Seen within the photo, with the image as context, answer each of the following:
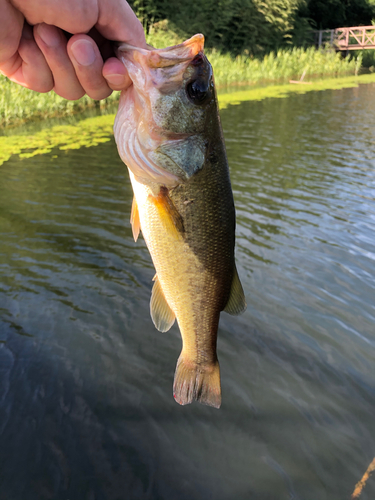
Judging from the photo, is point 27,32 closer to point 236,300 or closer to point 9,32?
point 9,32

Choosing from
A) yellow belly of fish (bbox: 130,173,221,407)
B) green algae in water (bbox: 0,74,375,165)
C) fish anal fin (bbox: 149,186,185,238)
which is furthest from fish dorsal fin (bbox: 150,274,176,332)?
green algae in water (bbox: 0,74,375,165)

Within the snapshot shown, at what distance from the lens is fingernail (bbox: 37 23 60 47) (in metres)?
1.60

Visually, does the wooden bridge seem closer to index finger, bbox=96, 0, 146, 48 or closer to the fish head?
index finger, bbox=96, 0, 146, 48

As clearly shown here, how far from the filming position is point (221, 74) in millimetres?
19016

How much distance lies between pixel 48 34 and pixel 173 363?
2796 mm

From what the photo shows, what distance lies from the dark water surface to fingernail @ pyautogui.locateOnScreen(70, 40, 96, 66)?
2.55 metres

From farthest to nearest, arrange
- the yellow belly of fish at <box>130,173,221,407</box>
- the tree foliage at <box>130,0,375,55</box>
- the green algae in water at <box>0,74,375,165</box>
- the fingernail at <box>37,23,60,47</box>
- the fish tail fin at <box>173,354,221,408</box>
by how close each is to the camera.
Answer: the tree foliage at <box>130,0,375,55</box> → the green algae in water at <box>0,74,375,165</box> → the fish tail fin at <box>173,354,221,408</box> → the yellow belly of fish at <box>130,173,221,407</box> → the fingernail at <box>37,23,60,47</box>

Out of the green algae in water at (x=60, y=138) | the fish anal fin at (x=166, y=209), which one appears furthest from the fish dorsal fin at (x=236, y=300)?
the green algae in water at (x=60, y=138)

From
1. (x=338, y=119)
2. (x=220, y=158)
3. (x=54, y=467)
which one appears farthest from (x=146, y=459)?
(x=338, y=119)

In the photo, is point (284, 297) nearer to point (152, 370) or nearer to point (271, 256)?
point (271, 256)

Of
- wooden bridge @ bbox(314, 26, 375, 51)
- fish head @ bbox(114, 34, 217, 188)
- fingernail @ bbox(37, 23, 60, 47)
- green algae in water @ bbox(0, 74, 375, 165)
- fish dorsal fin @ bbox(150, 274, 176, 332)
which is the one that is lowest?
fish dorsal fin @ bbox(150, 274, 176, 332)

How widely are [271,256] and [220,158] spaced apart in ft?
12.0

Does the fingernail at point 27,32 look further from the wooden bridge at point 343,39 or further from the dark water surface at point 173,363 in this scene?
the wooden bridge at point 343,39

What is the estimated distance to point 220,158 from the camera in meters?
1.62
